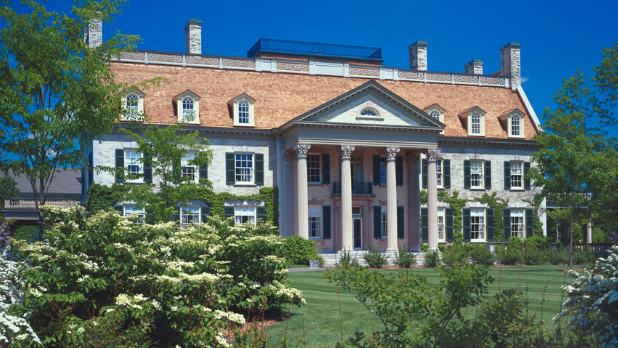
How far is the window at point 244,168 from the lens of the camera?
1415 inches

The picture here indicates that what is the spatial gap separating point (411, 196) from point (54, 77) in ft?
88.3

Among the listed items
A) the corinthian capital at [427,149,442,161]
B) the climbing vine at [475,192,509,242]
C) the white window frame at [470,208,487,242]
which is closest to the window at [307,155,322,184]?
the corinthian capital at [427,149,442,161]

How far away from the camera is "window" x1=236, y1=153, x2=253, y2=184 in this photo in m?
35.9

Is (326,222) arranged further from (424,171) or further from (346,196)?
(424,171)

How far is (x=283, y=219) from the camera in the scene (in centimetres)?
3631

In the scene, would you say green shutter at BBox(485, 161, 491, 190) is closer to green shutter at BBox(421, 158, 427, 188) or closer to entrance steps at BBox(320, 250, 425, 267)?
green shutter at BBox(421, 158, 427, 188)

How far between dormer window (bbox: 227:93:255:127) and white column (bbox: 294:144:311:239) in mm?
4147

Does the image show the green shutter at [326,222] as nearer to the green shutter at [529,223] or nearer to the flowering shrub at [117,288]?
the green shutter at [529,223]

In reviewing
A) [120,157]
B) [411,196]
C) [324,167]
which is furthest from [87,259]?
[411,196]

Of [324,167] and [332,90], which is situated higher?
[332,90]

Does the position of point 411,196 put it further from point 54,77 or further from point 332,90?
point 54,77

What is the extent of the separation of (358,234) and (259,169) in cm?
840

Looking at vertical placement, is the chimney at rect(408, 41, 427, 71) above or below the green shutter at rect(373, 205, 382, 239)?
above

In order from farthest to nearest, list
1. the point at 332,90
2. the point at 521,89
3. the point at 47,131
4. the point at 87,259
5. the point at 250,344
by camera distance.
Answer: the point at 521,89 < the point at 332,90 < the point at 47,131 < the point at 87,259 < the point at 250,344
